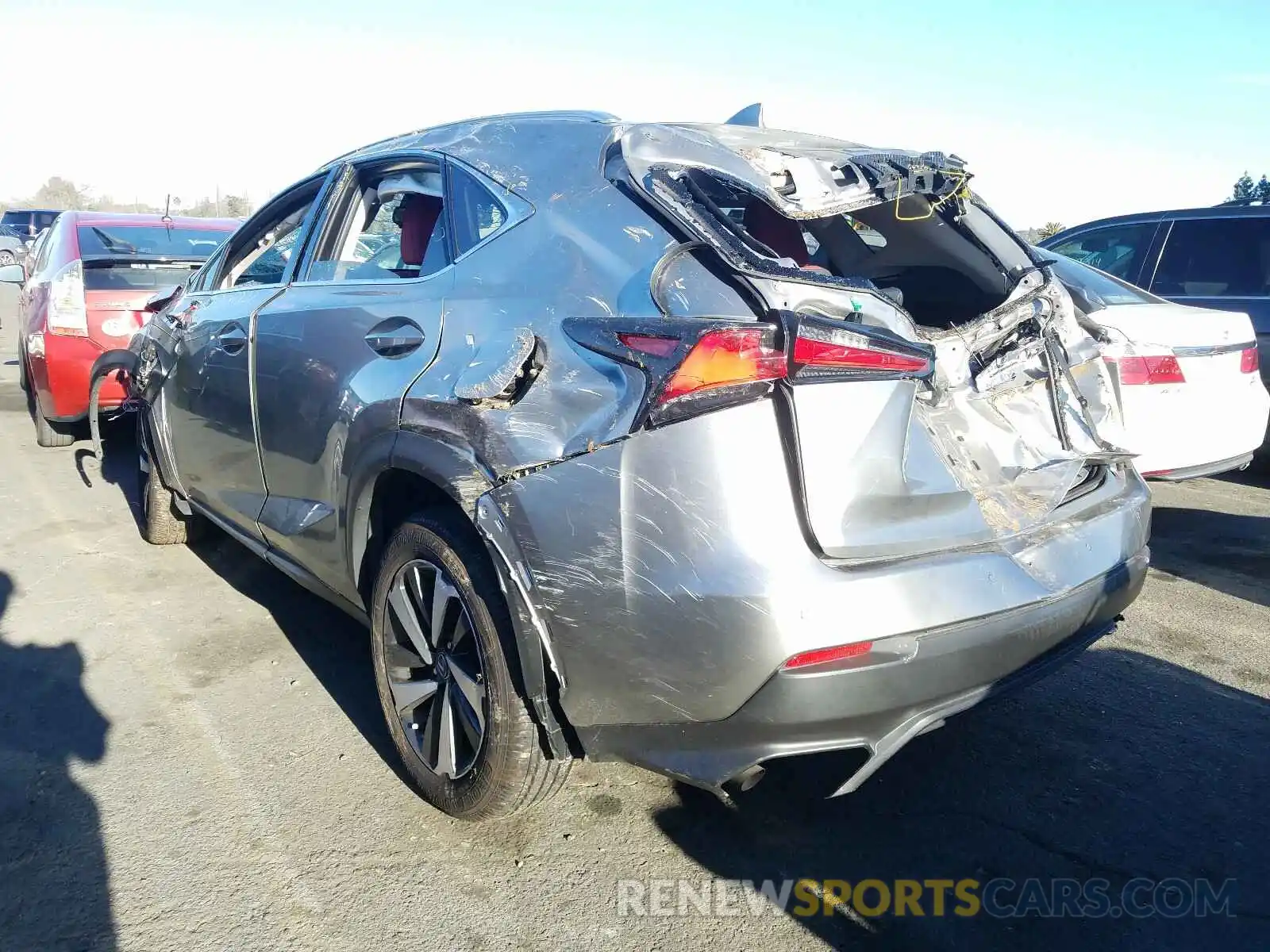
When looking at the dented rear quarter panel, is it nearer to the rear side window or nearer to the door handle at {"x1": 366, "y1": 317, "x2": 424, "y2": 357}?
the door handle at {"x1": 366, "y1": 317, "x2": 424, "y2": 357}

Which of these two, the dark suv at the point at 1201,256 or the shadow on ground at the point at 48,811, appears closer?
the shadow on ground at the point at 48,811

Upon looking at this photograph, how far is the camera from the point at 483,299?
2465 millimetres

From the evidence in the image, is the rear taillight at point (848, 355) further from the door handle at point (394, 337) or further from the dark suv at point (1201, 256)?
the dark suv at point (1201, 256)

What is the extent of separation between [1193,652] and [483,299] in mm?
3054

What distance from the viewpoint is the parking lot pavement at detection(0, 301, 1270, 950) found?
7.58 feet

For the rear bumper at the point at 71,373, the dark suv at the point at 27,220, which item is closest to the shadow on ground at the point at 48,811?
the rear bumper at the point at 71,373

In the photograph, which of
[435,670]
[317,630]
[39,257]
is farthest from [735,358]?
[39,257]

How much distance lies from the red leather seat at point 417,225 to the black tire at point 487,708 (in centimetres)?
85

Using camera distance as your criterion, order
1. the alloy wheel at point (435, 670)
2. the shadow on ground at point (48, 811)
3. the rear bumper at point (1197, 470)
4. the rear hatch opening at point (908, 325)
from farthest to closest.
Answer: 1. the rear bumper at point (1197, 470)
2. the alloy wheel at point (435, 670)
3. the shadow on ground at point (48, 811)
4. the rear hatch opening at point (908, 325)

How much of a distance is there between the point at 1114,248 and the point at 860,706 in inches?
238

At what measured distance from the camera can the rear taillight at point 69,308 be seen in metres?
6.22

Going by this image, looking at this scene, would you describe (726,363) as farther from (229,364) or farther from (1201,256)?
(1201,256)

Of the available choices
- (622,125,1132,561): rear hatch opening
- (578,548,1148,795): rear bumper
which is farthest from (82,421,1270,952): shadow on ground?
(622,125,1132,561): rear hatch opening

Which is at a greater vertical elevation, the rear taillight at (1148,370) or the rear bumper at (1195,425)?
the rear taillight at (1148,370)
